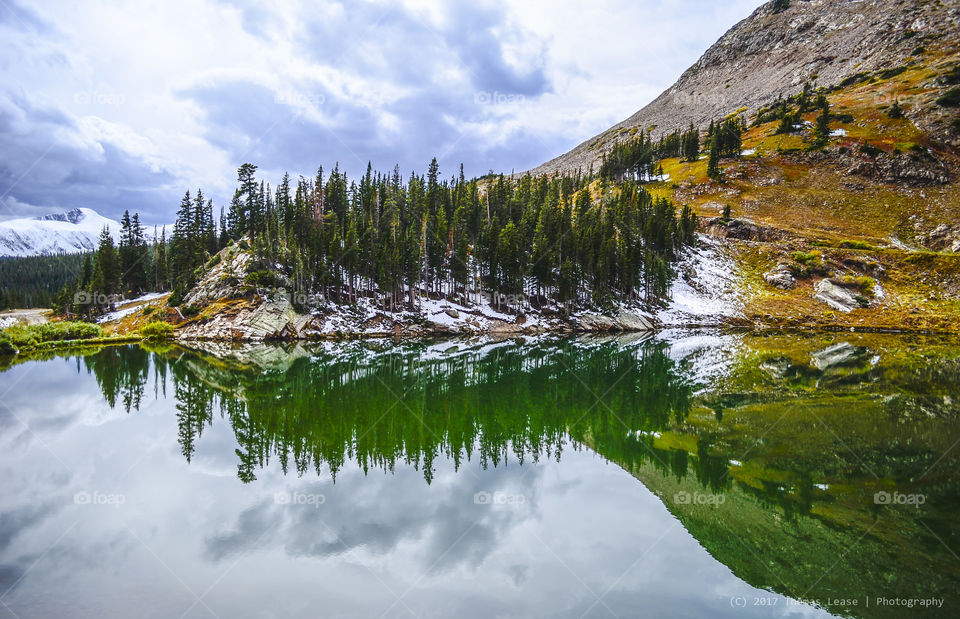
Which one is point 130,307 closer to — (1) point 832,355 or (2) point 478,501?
(2) point 478,501

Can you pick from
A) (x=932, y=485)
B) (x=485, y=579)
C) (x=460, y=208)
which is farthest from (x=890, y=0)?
(x=485, y=579)

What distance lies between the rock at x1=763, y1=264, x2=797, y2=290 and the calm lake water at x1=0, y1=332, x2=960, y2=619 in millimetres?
67070

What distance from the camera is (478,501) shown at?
1558 cm

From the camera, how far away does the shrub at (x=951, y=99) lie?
4983 inches

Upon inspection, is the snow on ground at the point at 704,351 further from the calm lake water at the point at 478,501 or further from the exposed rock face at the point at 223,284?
the exposed rock face at the point at 223,284

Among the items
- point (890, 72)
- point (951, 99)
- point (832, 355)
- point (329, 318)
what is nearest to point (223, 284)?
point (329, 318)

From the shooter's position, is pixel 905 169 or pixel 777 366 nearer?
pixel 777 366

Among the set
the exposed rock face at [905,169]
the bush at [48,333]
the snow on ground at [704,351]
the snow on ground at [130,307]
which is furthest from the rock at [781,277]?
A: the snow on ground at [130,307]

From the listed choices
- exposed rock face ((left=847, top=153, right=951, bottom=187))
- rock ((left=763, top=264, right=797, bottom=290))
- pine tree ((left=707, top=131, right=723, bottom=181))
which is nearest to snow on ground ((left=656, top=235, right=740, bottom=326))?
rock ((left=763, top=264, right=797, bottom=290))

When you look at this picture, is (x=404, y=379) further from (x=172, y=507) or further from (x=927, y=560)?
(x=927, y=560)

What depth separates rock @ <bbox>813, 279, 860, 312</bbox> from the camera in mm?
84500

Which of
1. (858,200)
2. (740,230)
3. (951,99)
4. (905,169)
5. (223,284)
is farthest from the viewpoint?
(951,99)

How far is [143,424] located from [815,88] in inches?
8754

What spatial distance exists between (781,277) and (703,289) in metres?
15.6
